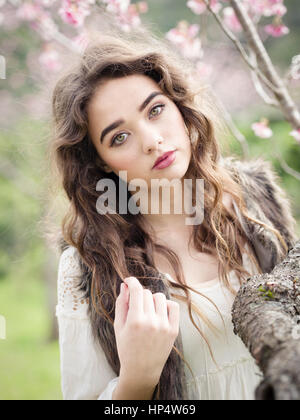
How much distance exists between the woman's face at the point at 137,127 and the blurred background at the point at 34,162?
673 mm

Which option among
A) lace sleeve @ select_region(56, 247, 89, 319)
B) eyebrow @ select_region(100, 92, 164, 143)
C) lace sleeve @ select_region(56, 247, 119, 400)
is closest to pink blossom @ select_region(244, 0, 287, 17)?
eyebrow @ select_region(100, 92, 164, 143)

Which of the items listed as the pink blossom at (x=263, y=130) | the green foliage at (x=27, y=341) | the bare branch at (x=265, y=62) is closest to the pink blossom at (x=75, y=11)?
the bare branch at (x=265, y=62)

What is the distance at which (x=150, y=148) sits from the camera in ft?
4.58

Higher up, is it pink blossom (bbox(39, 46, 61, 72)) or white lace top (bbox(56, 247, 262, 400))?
pink blossom (bbox(39, 46, 61, 72))

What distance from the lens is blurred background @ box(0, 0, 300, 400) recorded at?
407 centimetres

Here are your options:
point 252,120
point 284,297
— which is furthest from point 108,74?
point 252,120

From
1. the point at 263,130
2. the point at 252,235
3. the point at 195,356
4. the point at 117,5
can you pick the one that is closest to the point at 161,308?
the point at 195,356

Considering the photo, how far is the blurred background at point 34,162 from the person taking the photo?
13.4ft

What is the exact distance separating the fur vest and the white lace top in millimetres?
50

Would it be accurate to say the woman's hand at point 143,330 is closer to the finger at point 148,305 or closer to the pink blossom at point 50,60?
the finger at point 148,305

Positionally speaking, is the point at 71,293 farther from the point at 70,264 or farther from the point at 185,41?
the point at 185,41

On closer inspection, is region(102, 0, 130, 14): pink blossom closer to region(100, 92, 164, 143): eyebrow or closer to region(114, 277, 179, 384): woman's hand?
region(100, 92, 164, 143): eyebrow

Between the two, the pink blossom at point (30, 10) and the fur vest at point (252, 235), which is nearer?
the fur vest at point (252, 235)

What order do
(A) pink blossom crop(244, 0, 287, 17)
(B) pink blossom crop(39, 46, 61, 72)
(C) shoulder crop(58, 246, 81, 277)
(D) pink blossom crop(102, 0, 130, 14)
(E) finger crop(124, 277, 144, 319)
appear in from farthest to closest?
(B) pink blossom crop(39, 46, 61, 72), (A) pink blossom crop(244, 0, 287, 17), (D) pink blossom crop(102, 0, 130, 14), (C) shoulder crop(58, 246, 81, 277), (E) finger crop(124, 277, 144, 319)
